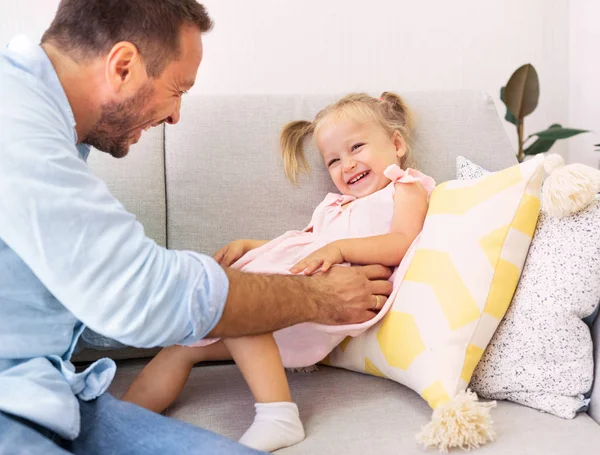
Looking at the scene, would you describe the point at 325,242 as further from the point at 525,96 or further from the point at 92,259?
the point at 525,96

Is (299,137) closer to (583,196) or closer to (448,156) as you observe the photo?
(448,156)

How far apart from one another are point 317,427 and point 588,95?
203 centimetres

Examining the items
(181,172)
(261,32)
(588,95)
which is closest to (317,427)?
(181,172)

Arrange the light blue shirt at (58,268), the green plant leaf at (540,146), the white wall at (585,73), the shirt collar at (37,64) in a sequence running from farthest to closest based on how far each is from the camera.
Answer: the white wall at (585,73)
the green plant leaf at (540,146)
the shirt collar at (37,64)
the light blue shirt at (58,268)

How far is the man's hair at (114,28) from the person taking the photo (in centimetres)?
106

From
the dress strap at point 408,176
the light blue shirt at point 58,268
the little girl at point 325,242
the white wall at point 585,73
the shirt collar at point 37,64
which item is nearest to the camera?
the light blue shirt at point 58,268

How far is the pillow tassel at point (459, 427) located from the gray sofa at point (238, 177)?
8.1 inches

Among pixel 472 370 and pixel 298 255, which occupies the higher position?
pixel 298 255

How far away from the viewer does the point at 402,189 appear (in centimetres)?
145

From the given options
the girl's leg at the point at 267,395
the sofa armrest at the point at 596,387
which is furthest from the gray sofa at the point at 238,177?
the sofa armrest at the point at 596,387

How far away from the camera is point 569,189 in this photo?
3.77 ft

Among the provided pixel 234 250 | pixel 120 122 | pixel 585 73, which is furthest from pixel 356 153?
pixel 585 73

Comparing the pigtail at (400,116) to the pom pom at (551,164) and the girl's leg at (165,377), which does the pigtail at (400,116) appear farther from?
the girl's leg at (165,377)

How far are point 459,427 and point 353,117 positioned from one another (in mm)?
840
